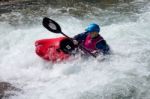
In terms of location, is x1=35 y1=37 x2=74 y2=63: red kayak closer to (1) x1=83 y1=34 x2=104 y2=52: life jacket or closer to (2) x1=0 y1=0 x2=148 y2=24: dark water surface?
(1) x1=83 y1=34 x2=104 y2=52: life jacket

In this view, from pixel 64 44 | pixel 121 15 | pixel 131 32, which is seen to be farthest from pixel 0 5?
pixel 64 44

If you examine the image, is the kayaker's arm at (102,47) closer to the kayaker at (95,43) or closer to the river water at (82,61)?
the kayaker at (95,43)

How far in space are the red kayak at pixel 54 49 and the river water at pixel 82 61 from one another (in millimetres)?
161

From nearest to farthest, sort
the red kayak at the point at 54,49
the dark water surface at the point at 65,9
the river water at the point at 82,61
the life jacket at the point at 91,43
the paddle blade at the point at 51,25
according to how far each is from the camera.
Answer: the river water at the point at 82,61 < the red kayak at the point at 54,49 < the life jacket at the point at 91,43 < the paddle blade at the point at 51,25 < the dark water surface at the point at 65,9

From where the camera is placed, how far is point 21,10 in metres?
14.5

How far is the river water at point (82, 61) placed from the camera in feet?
23.7

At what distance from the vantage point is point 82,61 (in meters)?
8.11

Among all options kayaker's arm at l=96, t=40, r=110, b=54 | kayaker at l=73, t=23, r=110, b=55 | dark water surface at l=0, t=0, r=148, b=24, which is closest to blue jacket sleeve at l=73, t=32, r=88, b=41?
kayaker at l=73, t=23, r=110, b=55

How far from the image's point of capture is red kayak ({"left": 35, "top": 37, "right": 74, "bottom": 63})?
789cm

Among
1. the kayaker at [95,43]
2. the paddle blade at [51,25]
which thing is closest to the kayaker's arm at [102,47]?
the kayaker at [95,43]

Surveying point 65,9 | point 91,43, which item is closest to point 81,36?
point 91,43

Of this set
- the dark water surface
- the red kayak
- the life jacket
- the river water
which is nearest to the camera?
the river water

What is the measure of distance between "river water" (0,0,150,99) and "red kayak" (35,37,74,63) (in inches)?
6.3

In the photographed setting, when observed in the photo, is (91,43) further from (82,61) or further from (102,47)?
(82,61)
